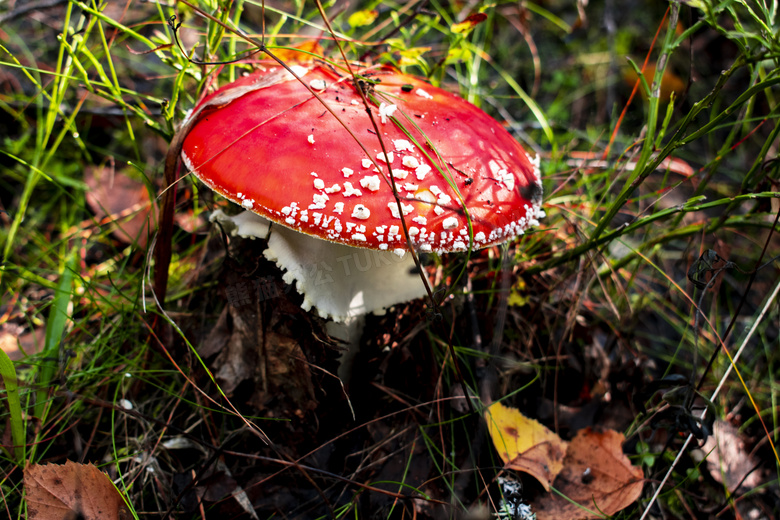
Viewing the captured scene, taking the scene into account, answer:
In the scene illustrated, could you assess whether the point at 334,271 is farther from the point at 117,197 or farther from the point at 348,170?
the point at 117,197

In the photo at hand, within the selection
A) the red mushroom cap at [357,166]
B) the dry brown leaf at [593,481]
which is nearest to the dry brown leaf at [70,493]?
the red mushroom cap at [357,166]

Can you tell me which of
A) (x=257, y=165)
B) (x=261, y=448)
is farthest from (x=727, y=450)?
(x=257, y=165)

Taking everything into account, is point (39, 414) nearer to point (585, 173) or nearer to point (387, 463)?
point (387, 463)

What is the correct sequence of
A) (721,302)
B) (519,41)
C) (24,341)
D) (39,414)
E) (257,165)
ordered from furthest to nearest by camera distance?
(519,41) → (721,302) → (24,341) → (39,414) → (257,165)

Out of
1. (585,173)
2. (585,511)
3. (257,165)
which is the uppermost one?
(257,165)

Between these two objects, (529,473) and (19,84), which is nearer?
(529,473)

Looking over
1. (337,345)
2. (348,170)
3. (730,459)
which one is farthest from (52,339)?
(730,459)

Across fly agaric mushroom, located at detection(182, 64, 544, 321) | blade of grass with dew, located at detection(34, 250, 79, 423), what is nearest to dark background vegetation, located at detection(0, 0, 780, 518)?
blade of grass with dew, located at detection(34, 250, 79, 423)
